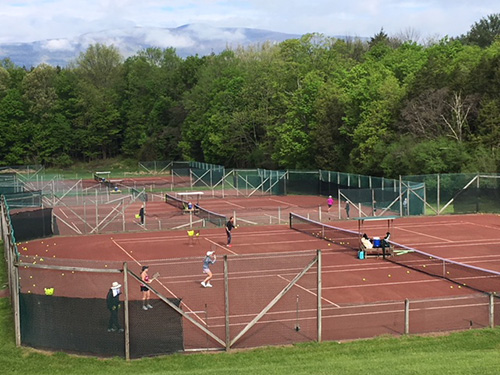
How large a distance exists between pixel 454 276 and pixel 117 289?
1482 cm

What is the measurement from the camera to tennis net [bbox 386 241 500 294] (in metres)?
24.0

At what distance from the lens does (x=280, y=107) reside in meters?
92.5

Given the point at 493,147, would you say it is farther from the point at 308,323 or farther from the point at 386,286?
the point at 308,323

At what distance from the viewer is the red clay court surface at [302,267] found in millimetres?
18609

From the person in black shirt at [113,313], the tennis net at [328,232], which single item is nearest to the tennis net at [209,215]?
the tennis net at [328,232]

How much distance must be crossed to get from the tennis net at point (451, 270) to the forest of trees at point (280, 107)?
25104 millimetres

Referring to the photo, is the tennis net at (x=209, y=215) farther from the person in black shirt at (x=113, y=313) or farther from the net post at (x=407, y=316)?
the person in black shirt at (x=113, y=313)

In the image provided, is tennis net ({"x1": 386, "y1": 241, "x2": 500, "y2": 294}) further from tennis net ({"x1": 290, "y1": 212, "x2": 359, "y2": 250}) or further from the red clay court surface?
tennis net ({"x1": 290, "y1": 212, "x2": 359, "y2": 250})

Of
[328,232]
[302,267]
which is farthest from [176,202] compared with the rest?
[302,267]

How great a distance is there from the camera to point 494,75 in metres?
59.9

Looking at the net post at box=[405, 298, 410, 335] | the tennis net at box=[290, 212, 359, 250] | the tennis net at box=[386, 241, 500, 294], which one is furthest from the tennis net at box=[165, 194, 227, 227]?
the net post at box=[405, 298, 410, 335]

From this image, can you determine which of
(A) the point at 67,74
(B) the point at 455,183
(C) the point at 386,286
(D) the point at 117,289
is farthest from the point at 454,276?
(A) the point at 67,74

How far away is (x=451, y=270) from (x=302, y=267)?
9079mm

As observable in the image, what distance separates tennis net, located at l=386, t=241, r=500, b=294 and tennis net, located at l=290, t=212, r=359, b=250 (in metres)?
3.17
